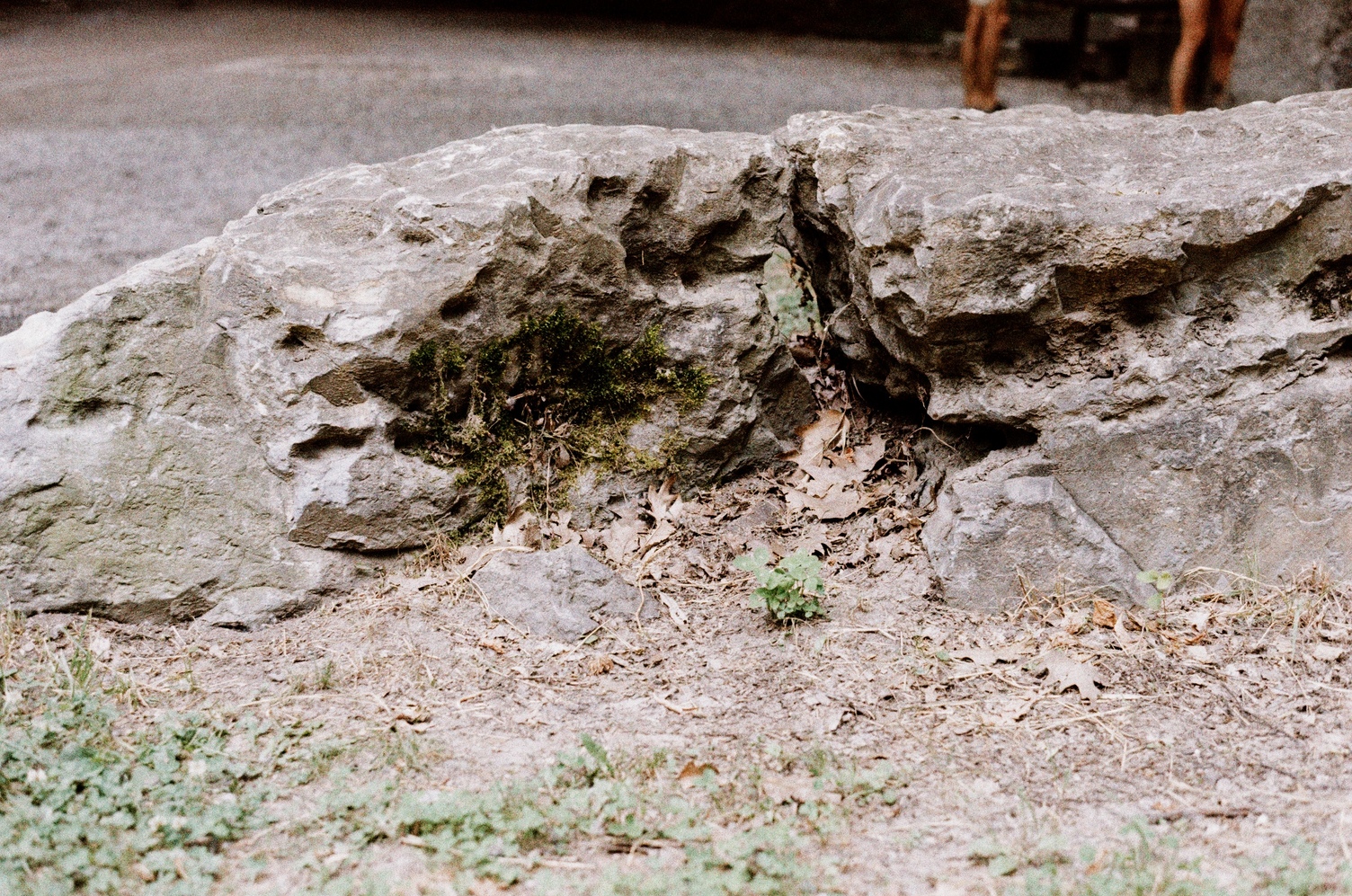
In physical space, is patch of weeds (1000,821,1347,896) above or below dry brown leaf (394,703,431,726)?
above

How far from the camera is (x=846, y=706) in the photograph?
2473mm

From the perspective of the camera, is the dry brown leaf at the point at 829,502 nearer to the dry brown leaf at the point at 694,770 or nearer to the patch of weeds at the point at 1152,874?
the dry brown leaf at the point at 694,770

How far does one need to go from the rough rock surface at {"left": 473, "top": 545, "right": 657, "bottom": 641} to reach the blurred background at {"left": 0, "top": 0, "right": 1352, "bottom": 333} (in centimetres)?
227

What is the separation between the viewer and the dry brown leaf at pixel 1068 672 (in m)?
2.50

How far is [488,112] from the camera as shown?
6.67m

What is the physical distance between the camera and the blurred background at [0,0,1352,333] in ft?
17.3

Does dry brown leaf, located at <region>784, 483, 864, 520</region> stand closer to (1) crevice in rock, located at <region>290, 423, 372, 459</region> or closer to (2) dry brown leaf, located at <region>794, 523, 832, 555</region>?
(2) dry brown leaf, located at <region>794, 523, 832, 555</region>

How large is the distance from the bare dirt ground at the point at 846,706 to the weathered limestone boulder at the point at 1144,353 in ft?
0.47

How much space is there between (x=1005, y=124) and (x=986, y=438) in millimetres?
900

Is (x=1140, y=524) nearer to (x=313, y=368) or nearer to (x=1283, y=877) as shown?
(x=1283, y=877)

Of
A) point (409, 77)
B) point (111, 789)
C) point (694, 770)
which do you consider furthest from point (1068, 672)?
point (409, 77)

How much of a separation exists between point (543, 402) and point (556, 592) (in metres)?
0.53

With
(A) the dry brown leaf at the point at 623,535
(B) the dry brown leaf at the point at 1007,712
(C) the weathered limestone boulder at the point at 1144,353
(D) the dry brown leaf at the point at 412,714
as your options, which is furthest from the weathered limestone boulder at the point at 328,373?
(B) the dry brown leaf at the point at 1007,712

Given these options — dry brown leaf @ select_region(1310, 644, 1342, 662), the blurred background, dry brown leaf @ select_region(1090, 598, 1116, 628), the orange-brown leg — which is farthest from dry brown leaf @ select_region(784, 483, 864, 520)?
the orange-brown leg
